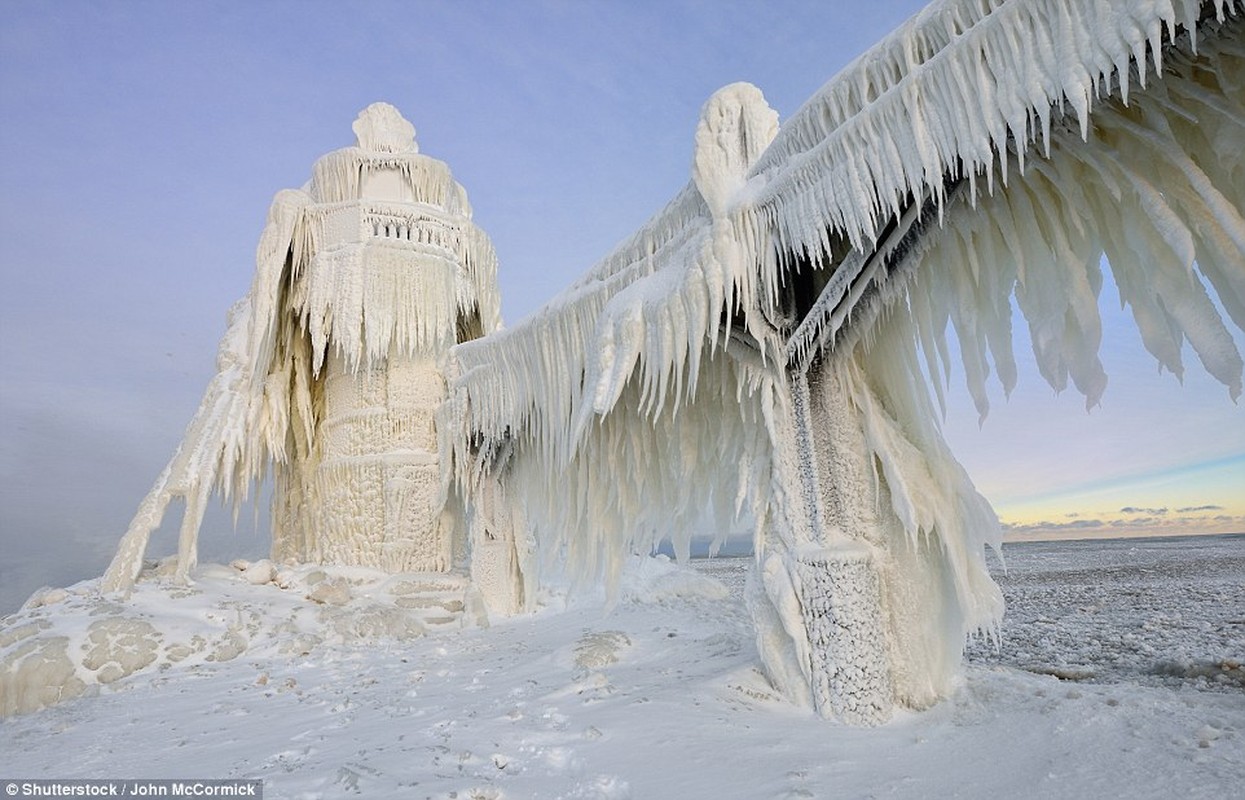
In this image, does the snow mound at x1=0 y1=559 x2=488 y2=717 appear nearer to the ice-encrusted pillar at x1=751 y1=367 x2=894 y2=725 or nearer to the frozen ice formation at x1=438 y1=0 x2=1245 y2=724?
the frozen ice formation at x1=438 y1=0 x2=1245 y2=724

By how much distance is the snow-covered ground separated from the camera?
241 cm

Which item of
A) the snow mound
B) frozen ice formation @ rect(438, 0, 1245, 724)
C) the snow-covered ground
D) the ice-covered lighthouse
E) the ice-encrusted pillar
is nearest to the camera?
frozen ice formation @ rect(438, 0, 1245, 724)

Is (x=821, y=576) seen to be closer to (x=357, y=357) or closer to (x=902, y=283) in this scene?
(x=902, y=283)

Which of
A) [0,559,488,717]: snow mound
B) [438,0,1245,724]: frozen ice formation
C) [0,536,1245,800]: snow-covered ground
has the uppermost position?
[438,0,1245,724]: frozen ice formation

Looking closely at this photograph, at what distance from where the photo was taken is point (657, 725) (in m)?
3.20

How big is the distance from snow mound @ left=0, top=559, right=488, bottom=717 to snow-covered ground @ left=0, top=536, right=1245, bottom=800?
0.30 metres

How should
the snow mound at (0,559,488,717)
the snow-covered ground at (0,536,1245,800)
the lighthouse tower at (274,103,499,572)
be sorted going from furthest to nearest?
the lighthouse tower at (274,103,499,572) < the snow mound at (0,559,488,717) < the snow-covered ground at (0,536,1245,800)

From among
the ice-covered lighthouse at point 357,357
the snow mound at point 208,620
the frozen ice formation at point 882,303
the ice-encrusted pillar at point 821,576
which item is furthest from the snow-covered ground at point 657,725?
the ice-covered lighthouse at point 357,357

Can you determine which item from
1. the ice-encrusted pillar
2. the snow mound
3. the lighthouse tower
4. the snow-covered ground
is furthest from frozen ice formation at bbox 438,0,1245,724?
the lighthouse tower

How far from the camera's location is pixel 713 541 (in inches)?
192

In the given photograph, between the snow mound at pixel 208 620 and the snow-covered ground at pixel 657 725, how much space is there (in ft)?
0.99

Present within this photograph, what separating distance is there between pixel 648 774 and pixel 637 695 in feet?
4.04

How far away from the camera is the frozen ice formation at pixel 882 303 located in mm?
2211

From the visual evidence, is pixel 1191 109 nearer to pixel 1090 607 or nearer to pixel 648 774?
pixel 648 774
